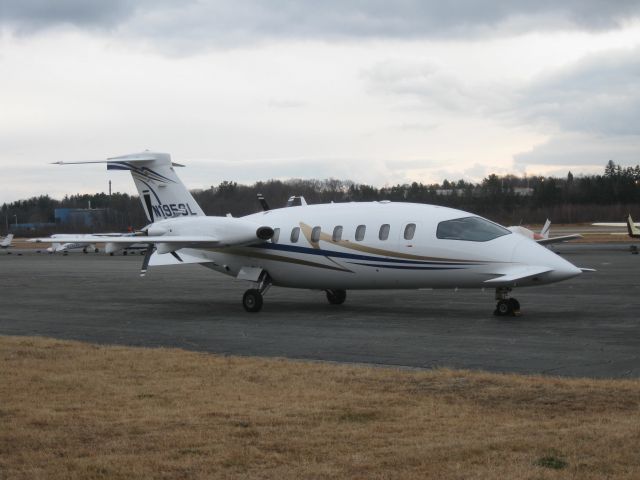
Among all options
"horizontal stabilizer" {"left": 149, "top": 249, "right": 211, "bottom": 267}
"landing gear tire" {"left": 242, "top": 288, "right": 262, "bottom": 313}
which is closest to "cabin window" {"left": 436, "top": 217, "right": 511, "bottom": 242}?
"landing gear tire" {"left": 242, "top": 288, "right": 262, "bottom": 313}

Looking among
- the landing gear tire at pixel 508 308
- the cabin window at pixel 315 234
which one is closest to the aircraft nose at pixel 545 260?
Answer: the landing gear tire at pixel 508 308

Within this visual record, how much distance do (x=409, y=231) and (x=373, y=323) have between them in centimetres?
275

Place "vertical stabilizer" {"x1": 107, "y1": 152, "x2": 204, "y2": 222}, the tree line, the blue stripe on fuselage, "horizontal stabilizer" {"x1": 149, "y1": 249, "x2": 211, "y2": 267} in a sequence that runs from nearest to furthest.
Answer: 1. the blue stripe on fuselage
2. "horizontal stabilizer" {"x1": 149, "y1": 249, "x2": 211, "y2": 267}
3. "vertical stabilizer" {"x1": 107, "y1": 152, "x2": 204, "y2": 222}
4. the tree line

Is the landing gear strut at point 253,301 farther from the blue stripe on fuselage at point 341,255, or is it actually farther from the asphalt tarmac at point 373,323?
the blue stripe on fuselage at point 341,255

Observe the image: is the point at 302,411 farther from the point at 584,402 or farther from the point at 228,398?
the point at 584,402

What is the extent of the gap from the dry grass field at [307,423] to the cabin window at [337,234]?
9316 mm

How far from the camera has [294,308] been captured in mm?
24359

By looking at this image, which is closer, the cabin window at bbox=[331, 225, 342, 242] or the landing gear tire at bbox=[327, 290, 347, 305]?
the cabin window at bbox=[331, 225, 342, 242]

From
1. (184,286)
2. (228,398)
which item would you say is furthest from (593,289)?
(228,398)

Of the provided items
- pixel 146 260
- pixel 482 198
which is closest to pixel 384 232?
pixel 146 260

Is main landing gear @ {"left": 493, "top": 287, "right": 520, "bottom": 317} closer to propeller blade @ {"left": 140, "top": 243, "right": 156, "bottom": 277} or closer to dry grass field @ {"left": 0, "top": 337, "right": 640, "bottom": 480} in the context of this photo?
dry grass field @ {"left": 0, "top": 337, "right": 640, "bottom": 480}

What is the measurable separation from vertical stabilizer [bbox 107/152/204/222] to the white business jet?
3 cm

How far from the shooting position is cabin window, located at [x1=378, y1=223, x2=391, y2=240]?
2170cm

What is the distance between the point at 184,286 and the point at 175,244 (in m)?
10.1
